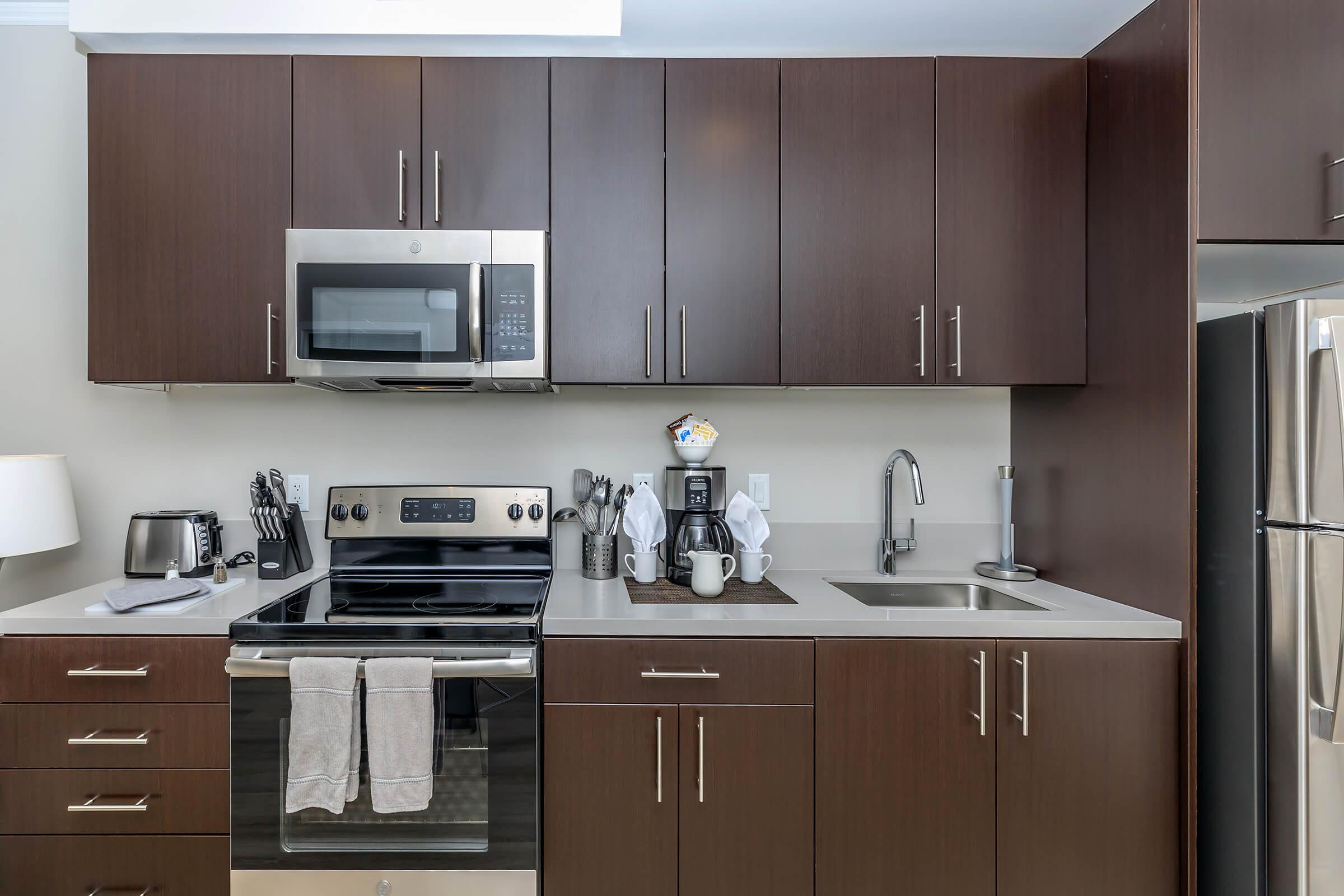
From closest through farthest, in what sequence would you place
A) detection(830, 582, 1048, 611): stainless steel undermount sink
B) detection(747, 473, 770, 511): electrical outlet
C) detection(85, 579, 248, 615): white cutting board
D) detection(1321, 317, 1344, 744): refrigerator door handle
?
detection(1321, 317, 1344, 744): refrigerator door handle < detection(85, 579, 248, 615): white cutting board < detection(830, 582, 1048, 611): stainless steel undermount sink < detection(747, 473, 770, 511): electrical outlet

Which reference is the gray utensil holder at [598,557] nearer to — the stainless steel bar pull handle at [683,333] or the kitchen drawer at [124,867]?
the stainless steel bar pull handle at [683,333]

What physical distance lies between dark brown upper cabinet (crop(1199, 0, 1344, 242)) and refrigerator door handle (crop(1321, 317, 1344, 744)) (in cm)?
28

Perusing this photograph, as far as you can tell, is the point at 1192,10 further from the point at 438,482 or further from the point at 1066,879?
the point at 438,482

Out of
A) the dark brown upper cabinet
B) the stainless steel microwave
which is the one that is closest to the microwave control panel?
the stainless steel microwave

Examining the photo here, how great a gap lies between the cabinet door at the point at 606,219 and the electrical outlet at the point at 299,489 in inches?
36.6

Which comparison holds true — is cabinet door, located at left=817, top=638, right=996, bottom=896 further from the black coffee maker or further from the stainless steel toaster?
the stainless steel toaster

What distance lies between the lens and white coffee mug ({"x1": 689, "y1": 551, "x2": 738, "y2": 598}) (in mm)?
1755

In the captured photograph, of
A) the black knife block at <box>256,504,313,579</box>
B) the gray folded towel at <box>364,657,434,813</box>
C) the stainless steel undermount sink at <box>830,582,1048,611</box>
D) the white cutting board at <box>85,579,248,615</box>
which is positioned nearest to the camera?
the gray folded towel at <box>364,657,434,813</box>

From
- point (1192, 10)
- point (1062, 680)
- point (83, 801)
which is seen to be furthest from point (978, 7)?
point (83, 801)

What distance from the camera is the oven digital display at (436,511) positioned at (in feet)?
6.47

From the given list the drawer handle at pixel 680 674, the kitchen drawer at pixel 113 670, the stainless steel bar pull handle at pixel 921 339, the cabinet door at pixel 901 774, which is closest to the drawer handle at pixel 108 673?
the kitchen drawer at pixel 113 670

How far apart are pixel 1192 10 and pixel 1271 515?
3.57ft

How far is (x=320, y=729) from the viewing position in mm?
1439

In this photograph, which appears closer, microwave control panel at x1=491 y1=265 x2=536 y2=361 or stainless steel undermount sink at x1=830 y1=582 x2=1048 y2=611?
microwave control panel at x1=491 y1=265 x2=536 y2=361
